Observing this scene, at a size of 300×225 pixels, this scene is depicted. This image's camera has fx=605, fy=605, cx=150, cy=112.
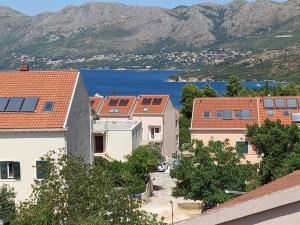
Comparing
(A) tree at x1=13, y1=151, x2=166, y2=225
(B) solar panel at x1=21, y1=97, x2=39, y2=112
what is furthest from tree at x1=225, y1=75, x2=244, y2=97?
(A) tree at x1=13, y1=151, x2=166, y2=225

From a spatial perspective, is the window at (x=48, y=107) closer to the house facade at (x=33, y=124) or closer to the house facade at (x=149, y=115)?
the house facade at (x=33, y=124)

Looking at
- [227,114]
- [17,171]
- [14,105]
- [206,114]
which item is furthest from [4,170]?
[227,114]

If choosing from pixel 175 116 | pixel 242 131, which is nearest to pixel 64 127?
pixel 242 131

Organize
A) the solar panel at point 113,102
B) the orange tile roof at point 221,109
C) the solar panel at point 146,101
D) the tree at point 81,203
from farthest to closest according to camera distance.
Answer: the solar panel at point 113,102
the solar panel at point 146,101
the orange tile roof at point 221,109
the tree at point 81,203

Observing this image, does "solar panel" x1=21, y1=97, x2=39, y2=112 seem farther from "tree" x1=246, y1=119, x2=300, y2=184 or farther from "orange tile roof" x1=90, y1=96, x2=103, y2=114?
"orange tile roof" x1=90, y1=96, x2=103, y2=114

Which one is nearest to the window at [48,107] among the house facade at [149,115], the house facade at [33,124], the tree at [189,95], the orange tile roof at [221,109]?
the house facade at [33,124]

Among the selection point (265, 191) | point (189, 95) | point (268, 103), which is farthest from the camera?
point (189, 95)

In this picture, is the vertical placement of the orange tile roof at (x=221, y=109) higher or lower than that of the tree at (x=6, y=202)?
higher

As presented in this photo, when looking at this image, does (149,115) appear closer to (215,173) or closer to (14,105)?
(14,105)
